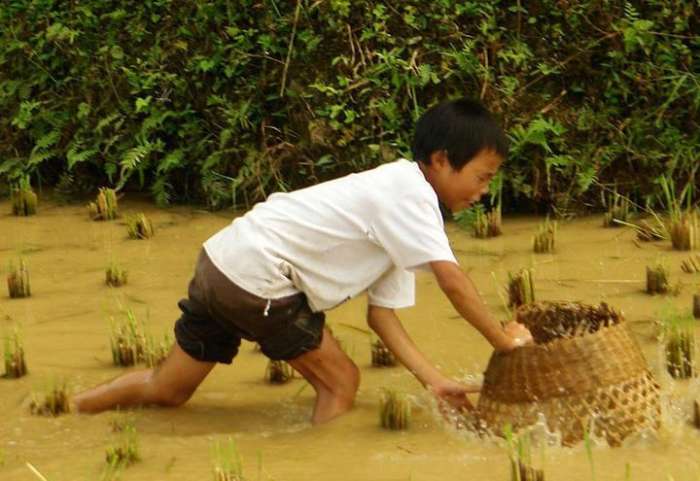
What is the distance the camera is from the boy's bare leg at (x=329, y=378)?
540 centimetres

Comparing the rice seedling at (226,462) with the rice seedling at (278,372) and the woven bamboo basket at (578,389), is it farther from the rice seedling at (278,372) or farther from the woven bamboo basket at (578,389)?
the woven bamboo basket at (578,389)

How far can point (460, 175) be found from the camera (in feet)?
17.0

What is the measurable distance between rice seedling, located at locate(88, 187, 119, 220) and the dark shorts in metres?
3.28

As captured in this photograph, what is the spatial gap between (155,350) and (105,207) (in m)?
2.65

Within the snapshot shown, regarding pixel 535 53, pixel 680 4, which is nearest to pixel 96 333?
pixel 535 53

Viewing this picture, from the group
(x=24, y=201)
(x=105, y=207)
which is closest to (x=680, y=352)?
(x=105, y=207)

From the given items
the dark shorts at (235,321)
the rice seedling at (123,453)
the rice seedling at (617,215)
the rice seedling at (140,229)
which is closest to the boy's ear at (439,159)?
the dark shorts at (235,321)

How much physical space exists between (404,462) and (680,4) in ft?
13.9

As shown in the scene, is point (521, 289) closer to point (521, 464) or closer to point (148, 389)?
point (148, 389)

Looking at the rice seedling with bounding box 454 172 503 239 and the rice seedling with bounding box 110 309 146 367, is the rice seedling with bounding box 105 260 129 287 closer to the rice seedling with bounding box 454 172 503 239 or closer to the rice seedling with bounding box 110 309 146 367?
the rice seedling with bounding box 110 309 146 367

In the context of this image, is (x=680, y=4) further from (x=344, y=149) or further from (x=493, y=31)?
(x=344, y=149)

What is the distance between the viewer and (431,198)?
5059 mm

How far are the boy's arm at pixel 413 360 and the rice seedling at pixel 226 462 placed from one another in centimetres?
67

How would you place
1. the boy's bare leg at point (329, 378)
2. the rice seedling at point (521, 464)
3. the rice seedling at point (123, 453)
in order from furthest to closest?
the boy's bare leg at point (329, 378)
the rice seedling at point (123, 453)
the rice seedling at point (521, 464)
